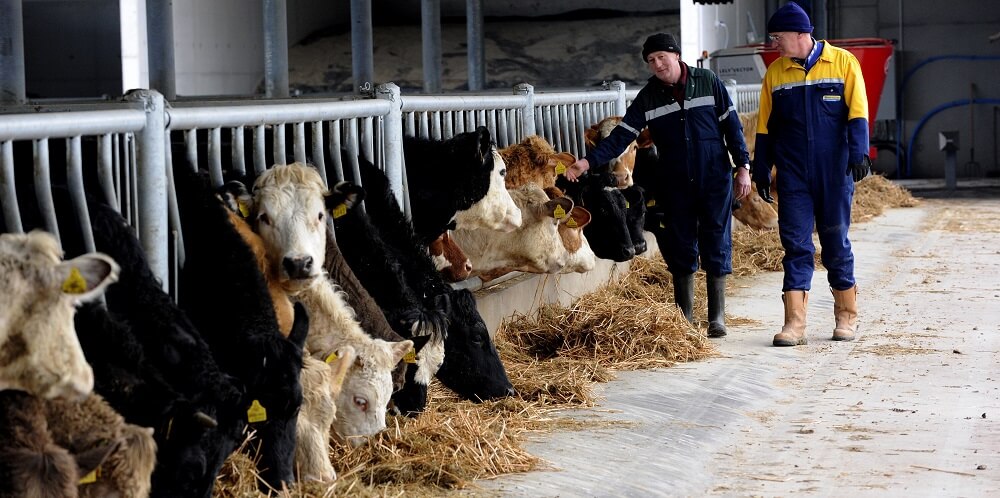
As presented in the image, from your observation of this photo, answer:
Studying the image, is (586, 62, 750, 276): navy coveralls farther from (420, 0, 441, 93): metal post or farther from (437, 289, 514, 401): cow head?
(420, 0, 441, 93): metal post

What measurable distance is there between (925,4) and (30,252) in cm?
2062

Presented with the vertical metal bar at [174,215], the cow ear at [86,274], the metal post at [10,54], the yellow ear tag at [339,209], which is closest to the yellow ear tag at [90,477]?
the cow ear at [86,274]

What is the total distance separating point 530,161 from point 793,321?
5.91 feet

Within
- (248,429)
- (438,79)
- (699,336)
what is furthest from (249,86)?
(248,429)

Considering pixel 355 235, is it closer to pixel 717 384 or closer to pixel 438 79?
pixel 717 384

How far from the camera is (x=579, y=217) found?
26.0 feet

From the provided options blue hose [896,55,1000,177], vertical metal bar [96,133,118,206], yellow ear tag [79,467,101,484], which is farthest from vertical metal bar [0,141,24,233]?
blue hose [896,55,1000,177]

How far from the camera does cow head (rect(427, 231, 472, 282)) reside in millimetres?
7011

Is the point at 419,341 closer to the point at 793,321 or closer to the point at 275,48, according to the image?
the point at 793,321

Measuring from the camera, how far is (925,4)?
21875mm

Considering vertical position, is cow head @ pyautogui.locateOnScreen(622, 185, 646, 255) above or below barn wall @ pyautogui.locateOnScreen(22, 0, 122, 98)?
below

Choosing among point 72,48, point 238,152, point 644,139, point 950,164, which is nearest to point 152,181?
point 238,152

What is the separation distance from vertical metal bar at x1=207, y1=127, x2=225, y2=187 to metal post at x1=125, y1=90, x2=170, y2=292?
1.28 ft

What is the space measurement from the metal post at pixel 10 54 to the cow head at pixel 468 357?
5.03 m
